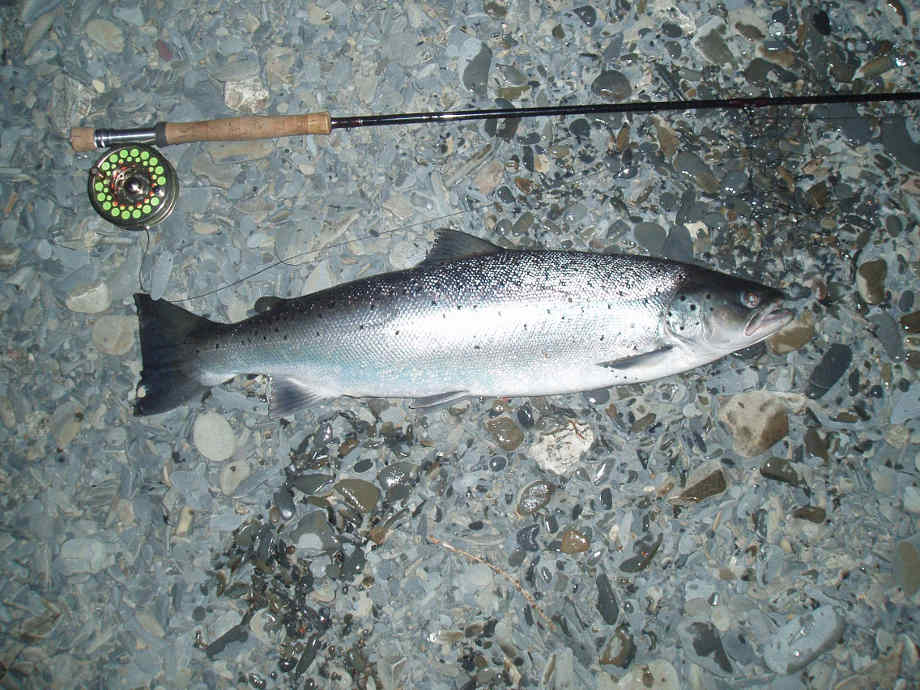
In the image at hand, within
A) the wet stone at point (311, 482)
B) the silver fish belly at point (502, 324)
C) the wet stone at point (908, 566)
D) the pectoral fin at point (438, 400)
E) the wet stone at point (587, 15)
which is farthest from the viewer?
the wet stone at point (587, 15)

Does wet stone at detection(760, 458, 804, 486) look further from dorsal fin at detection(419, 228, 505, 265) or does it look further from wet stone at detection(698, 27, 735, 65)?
wet stone at detection(698, 27, 735, 65)

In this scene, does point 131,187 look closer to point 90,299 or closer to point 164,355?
point 90,299

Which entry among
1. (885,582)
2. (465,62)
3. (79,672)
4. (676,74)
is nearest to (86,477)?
(79,672)

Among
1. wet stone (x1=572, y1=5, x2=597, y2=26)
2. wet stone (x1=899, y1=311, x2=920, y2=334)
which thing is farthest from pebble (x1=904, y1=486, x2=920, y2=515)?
wet stone (x1=572, y1=5, x2=597, y2=26)

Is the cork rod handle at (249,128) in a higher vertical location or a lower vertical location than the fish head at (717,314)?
higher

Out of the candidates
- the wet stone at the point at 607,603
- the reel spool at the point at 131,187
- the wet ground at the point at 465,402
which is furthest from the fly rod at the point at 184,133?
the wet stone at the point at 607,603

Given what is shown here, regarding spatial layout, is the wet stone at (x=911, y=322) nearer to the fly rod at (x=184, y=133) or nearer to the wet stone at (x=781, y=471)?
the wet stone at (x=781, y=471)

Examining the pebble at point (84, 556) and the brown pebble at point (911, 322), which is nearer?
the brown pebble at point (911, 322)

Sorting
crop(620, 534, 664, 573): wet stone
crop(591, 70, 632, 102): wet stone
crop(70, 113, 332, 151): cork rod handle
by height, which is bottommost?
crop(620, 534, 664, 573): wet stone
